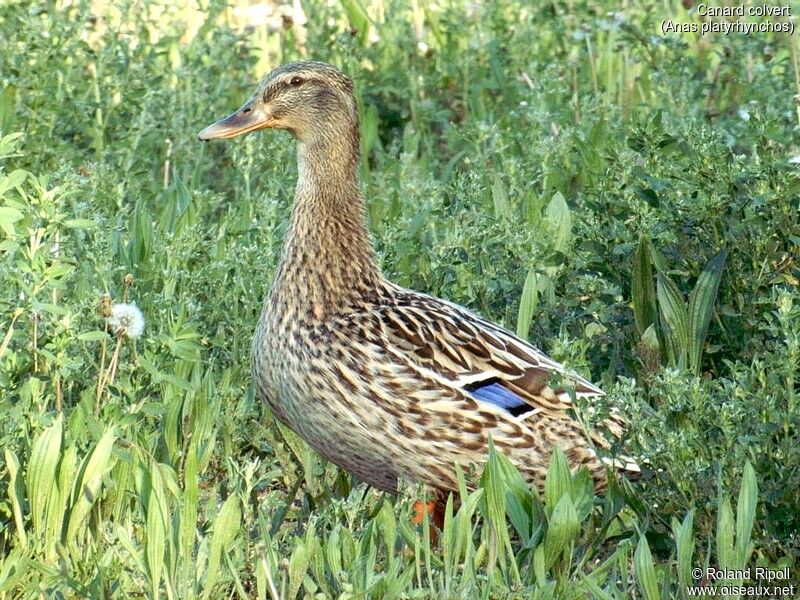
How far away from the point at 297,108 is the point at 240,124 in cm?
22

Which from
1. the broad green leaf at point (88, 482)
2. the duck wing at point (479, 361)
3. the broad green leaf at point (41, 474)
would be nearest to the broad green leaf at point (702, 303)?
the duck wing at point (479, 361)

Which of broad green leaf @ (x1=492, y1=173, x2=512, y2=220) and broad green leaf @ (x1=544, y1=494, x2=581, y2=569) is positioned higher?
broad green leaf @ (x1=492, y1=173, x2=512, y2=220)

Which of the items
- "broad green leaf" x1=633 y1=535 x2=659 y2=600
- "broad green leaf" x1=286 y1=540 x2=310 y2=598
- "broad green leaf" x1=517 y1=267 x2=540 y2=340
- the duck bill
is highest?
the duck bill

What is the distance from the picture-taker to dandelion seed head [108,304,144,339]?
4941mm

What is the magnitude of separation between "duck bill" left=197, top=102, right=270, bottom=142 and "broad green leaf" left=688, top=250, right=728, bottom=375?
67.1 inches

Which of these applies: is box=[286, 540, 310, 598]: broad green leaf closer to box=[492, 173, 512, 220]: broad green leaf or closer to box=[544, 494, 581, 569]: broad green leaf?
box=[544, 494, 581, 569]: broad green leaf

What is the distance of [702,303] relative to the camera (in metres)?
5.57

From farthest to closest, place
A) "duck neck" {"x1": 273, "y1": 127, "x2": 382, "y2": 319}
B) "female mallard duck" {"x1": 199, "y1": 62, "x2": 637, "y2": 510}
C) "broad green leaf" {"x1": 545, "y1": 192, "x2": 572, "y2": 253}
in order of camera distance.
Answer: "broad green leaf" {"x1": 545, "y1": 192, "x2": 572, "y2": 253} → "duck neck" {"x1": 273, "y1": 127, "x2": 382, "y2": 319} → "female mallard duck" {"x1": 199, "y1": 62, "x2": 637, "y2": 510}

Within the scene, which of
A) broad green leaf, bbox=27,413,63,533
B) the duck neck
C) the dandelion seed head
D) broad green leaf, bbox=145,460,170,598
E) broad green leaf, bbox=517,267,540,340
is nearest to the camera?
broad green leaf, bbox=145,460,170,598

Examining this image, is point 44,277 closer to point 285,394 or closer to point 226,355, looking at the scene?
point 285,394

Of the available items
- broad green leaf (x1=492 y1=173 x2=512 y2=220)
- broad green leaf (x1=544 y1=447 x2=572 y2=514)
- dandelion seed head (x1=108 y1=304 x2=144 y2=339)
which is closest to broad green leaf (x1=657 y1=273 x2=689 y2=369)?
broad green leaf (x1=544 y1=447 x2=572 y2=514)

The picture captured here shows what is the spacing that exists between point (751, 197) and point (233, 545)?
231 centimetres

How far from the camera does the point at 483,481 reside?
4523mm

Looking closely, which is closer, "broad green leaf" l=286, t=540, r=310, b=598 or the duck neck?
"broad green leaf" l=286, t=540, r=310, b=598
